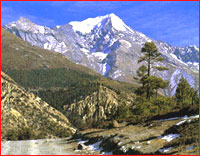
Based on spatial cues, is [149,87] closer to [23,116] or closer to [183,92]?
[183,92]

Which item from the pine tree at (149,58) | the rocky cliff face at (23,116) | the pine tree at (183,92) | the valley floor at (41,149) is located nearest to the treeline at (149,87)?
the pine tree at (149,58)

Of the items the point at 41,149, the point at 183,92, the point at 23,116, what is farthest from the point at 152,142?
the point at 23,116

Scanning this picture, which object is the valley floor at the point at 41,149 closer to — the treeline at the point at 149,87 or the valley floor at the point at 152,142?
the valley floor at the point at 152,142

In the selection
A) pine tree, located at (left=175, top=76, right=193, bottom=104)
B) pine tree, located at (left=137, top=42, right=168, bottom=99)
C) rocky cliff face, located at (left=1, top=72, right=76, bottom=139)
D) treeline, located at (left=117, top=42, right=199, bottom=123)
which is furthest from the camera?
rocky cliff face, located at (left=1, top=72, right=76, bottom=139)

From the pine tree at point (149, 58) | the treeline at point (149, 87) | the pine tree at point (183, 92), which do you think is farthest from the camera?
the pine tree at point (183, 92)

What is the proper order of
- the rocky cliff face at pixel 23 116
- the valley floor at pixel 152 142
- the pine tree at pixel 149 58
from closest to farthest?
the valley floor at pixel 152 142 → the pine tree at pixel 149 58 → the rocky cliff face at pixel 23 116

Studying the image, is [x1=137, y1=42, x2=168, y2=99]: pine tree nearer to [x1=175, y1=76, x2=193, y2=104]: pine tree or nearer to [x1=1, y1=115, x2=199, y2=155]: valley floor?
[x1=1, y1=115, x2=199, y2=155]: valley floor

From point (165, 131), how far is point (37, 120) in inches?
3600

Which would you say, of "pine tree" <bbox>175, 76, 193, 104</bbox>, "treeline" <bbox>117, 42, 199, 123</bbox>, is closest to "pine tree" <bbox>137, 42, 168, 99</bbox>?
"treeline" <bbox>117, 42, 199, 123</bbox>

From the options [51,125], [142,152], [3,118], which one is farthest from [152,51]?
[51,125]

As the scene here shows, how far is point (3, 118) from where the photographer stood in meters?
94.6

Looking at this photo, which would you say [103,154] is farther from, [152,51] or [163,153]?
[152,51]

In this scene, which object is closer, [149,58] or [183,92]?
[149,58]

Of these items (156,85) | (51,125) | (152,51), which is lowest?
(51,125)
